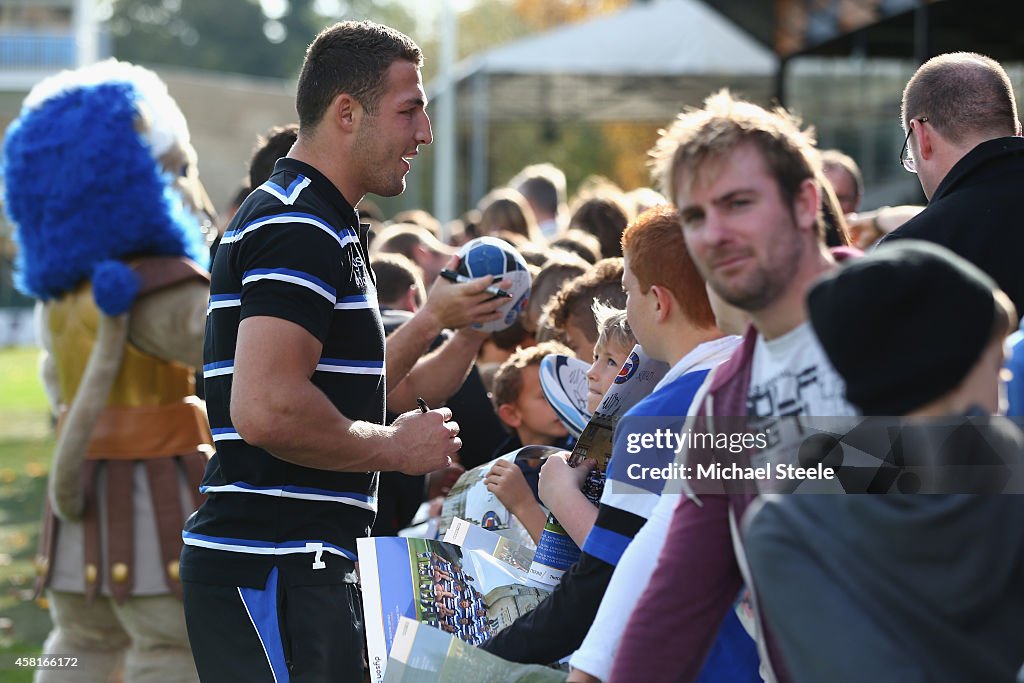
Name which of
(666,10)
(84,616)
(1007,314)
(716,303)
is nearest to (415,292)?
(84,616)

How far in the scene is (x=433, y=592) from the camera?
9.23 feet

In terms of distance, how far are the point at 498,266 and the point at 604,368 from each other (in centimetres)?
68

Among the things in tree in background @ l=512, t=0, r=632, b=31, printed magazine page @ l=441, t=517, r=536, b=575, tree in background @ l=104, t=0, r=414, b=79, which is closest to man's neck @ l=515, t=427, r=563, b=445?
printed magazine page @ l=441, t=517, r=536, b=575

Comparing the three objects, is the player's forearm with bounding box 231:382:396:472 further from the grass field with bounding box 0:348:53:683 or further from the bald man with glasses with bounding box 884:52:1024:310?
the grass field with bounding box 0:348:53:683

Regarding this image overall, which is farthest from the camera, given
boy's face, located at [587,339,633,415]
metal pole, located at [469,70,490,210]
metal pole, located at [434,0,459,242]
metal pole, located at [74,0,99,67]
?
metal pole, located at [74,0,99,67]

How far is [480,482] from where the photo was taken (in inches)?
128

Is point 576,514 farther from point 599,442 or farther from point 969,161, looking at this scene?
point 969,161

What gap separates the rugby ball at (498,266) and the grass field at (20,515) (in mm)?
3048

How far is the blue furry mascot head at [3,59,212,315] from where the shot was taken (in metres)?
4.42

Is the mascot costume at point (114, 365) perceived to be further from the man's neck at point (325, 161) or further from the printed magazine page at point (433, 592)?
the printed magazine page at point (433, 592)

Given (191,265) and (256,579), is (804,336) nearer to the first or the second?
(256,579)

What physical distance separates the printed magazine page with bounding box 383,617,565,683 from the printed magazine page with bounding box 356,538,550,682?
26 cm

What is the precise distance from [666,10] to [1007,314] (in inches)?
601

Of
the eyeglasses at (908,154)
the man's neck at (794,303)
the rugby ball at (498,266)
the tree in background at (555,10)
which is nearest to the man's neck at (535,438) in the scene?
the rugby ball at (498,266)
